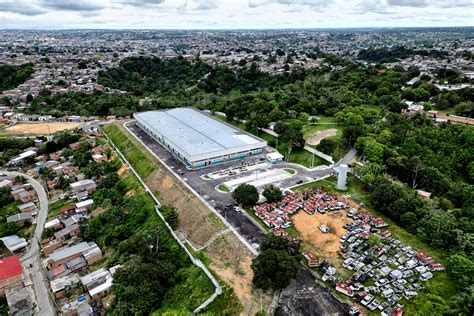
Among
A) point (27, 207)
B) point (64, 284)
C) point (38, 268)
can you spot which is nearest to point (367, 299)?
point (64, 284)

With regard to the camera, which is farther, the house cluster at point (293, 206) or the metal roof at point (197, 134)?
the metal roof at point (197, 134)

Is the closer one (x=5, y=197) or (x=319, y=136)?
(x=5, y=197)

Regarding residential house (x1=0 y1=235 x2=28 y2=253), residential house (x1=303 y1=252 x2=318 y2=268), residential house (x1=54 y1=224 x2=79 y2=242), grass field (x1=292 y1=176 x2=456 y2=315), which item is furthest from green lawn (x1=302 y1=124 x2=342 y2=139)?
residential house (x1=0 y1=235 x2=28 y2=253)

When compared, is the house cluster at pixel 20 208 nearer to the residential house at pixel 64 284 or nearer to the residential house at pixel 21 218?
the residential house at pixel 21 218

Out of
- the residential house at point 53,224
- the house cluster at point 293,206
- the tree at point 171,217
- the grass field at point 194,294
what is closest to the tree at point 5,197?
the residential house at point 53,224

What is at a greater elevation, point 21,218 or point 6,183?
point 6,183

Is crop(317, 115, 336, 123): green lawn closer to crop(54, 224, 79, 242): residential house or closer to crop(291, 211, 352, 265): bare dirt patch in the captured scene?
crop(291, 211, 352, 265): bare dirt patch

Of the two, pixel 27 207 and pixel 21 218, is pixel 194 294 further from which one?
pixel 27 207
